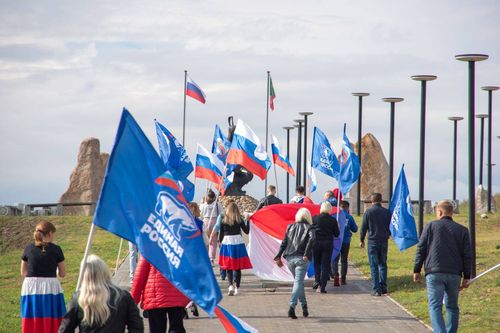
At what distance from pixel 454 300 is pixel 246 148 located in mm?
13263

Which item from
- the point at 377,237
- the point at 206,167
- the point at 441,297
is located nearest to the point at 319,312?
the point at 377,237

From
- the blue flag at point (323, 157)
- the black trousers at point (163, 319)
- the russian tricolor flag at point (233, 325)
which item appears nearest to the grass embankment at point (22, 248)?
the black trousers at point (163, 319)

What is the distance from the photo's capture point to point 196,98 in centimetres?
3662

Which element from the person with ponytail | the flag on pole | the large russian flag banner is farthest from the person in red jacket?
the flag on pole

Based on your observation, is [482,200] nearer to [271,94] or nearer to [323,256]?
[271,94]

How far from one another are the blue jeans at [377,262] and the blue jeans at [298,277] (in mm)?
3124

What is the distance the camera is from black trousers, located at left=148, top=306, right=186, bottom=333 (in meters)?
10.8

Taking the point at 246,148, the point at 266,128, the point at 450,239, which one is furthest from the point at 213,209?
the point at 266,128

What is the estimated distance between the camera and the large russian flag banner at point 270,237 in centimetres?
2088

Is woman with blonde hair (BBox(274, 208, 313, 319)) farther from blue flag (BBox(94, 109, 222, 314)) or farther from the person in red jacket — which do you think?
blue flag (BBox(94, 109, 222, 314))

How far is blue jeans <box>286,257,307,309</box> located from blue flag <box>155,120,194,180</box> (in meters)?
8.79

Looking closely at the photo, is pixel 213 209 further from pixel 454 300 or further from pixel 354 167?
pixel 454 300

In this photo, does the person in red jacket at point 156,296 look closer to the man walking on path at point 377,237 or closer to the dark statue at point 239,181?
the man walking on path at point 377,237

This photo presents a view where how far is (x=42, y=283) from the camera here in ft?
39.5
